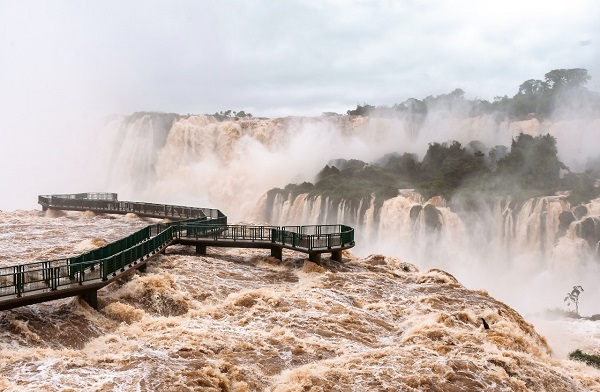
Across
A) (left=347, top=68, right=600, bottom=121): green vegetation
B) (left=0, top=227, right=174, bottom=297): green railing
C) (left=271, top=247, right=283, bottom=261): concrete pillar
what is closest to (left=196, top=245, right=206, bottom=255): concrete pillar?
(left=271, top=247, right=283, bottom=261): concrete pillar

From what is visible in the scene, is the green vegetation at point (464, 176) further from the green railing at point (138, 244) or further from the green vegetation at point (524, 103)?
the green railing at point (138, 244)

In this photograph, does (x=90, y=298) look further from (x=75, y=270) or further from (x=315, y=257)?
(x=315, y=257)

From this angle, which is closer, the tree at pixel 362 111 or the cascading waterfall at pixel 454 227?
the cascading waterfall at pixel 454 227

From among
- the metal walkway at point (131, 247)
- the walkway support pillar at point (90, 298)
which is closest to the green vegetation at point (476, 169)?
the metal walkway at point (131, 247)

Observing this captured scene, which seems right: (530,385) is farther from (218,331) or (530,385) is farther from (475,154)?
(475,154)

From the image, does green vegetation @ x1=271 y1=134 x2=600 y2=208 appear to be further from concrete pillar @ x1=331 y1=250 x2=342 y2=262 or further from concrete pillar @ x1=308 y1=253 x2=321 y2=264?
concrete pillar @ x1=308 y1=253 x2=321 y2=264

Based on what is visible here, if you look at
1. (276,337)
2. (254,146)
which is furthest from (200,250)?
(254,146)
